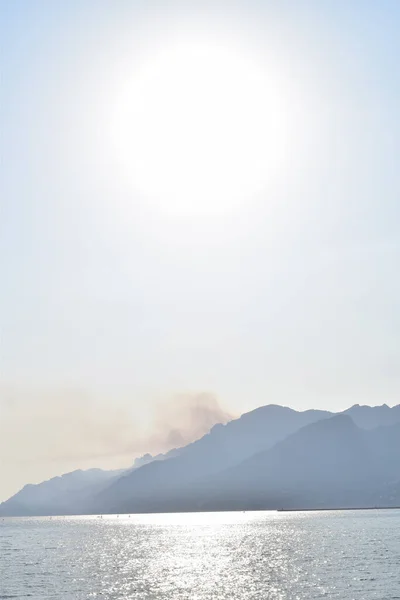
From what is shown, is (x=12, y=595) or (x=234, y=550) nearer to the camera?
(x=12, y=595)

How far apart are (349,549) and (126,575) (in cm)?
6937

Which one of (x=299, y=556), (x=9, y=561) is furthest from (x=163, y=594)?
(x=9, y=561)

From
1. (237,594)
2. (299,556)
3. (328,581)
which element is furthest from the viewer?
(299,556)

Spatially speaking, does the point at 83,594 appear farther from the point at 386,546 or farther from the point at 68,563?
the point at 386,546

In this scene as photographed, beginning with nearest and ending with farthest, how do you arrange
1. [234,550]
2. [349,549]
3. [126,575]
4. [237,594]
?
1. [237,594]
2. [126,575]
3. [349,549]
4. [234,550]

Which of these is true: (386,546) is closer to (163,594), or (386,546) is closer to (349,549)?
(349,549)

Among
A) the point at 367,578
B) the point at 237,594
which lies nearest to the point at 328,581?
the point at 367,578

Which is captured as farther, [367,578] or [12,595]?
[367,578]

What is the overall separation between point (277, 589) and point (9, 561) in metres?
90.8

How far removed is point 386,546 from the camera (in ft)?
602

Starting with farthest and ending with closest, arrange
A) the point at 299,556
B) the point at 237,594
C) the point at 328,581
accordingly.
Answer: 1. the point at 299,556
2. the point at 328,581
3. the point at 237,594

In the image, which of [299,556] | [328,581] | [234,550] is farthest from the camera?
[234,550]

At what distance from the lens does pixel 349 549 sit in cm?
17938

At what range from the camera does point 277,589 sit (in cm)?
10950
